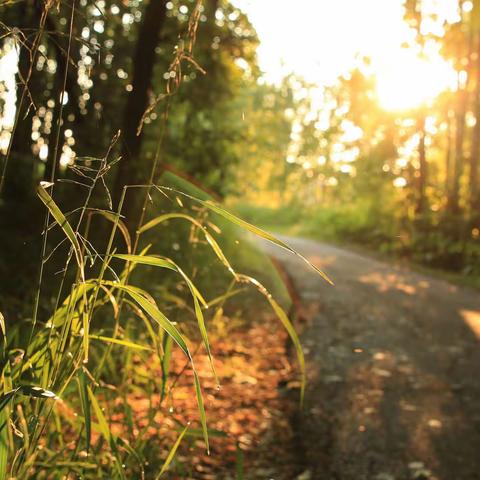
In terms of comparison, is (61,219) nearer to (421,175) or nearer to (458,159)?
(458,159)

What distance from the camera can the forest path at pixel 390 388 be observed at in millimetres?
3420

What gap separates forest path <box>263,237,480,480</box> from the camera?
11.2 ft

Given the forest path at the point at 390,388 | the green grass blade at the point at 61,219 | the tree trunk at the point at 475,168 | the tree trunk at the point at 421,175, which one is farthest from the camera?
the tree trunk at the point at 421,175

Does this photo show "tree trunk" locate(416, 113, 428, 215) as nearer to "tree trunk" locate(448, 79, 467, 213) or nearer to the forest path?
"tree trunk" locate(448, 79, 467, 213)

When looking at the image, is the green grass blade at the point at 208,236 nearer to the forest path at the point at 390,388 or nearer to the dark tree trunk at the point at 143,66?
the forest path at the point at 390,388

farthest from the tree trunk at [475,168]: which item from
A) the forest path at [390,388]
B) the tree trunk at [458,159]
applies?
the forest path at [390,388]

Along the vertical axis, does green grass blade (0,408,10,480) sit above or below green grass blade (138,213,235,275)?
below

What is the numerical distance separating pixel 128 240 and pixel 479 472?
2.61 m

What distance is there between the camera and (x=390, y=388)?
4.81 metres

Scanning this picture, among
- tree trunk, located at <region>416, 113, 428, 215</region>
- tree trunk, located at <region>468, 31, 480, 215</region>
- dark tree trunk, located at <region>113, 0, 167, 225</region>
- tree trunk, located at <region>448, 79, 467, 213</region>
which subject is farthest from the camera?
tree trunk, located at <region>416, 113, 428, 215</region>

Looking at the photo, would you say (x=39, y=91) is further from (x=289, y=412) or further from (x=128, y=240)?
(x=128, y=240)

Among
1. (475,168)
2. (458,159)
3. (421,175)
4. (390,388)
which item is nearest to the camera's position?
(390,388)

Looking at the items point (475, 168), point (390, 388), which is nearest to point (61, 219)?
point (390, 388)

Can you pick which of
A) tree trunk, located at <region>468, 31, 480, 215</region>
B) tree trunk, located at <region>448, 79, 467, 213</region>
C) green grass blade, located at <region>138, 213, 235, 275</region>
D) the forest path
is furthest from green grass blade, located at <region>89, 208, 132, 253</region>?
tree trunk, located at <region>448, 79, 467, 213</region>
